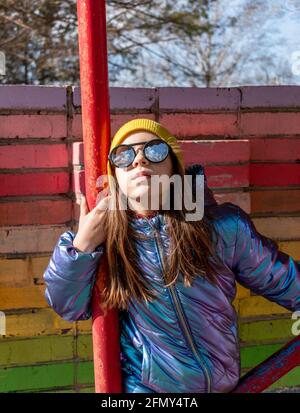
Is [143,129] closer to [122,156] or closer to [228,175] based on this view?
[122,156]

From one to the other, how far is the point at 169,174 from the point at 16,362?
1085 mm

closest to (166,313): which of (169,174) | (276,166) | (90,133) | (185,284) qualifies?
(185,284)

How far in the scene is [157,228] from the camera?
1.79 metres

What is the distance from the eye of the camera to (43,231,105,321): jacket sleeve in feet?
5.57

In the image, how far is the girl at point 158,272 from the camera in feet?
5.67

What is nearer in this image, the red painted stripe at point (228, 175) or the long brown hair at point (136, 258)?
the long brown hair at point (136, 258)

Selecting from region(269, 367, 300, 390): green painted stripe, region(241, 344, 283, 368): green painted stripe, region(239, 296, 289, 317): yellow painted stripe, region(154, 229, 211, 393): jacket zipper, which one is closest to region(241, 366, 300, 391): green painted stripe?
region(269, 367, 300, 390): green painted stripe

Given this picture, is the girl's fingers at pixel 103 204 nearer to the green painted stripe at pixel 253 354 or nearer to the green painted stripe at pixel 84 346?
the green painted stripe at pixel 84 346

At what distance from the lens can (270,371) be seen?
73.1 inches

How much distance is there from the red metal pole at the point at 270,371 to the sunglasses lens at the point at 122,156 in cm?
76

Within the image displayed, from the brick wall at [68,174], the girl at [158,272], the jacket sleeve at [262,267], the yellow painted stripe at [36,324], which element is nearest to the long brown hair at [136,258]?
the girl at [158,272]

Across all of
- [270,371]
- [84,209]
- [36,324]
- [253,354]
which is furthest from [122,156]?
[253,354]

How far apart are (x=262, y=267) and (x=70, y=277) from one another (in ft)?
1.96

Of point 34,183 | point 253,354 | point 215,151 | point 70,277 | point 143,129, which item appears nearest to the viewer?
point 70,277
